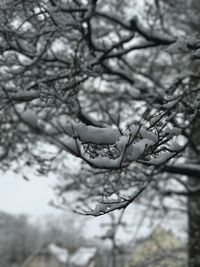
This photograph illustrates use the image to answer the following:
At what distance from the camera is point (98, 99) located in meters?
10.0

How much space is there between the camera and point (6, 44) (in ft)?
17.6

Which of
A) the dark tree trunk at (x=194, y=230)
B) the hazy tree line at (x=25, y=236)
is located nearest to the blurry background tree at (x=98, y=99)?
the dark tree trunk at (x=194, y=230)

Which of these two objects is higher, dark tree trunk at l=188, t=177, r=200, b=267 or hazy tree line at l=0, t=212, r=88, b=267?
hazy tree line at l=0, t=212, r=88, b=267

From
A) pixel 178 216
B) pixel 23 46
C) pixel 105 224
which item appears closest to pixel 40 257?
pixel 178 216

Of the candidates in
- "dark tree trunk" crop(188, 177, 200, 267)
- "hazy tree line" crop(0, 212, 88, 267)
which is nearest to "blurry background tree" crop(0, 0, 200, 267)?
"dark tree trunk" crop(188, 177, 200, 267)

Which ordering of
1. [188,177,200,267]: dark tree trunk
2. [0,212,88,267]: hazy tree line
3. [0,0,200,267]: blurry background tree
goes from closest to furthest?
1. [0,0,200,267]: blurry background tree
2. [188,177,200,267]: dark tree trunk
3. [0,212,88,267]: hazy tree line

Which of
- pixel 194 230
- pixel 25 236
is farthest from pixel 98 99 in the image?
pixel 25 236

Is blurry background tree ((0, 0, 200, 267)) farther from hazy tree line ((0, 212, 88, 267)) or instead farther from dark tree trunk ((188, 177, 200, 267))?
hazy tree line ((0, 212, 88, 267))

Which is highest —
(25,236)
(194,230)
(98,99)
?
(25,236)

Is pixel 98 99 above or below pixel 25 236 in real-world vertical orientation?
Result: below

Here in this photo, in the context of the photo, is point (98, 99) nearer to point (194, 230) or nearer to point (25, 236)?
point (194, 230)

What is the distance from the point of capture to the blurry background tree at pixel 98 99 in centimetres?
293

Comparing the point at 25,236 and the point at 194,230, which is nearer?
the point at 194,230

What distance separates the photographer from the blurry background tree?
9.60 feet
